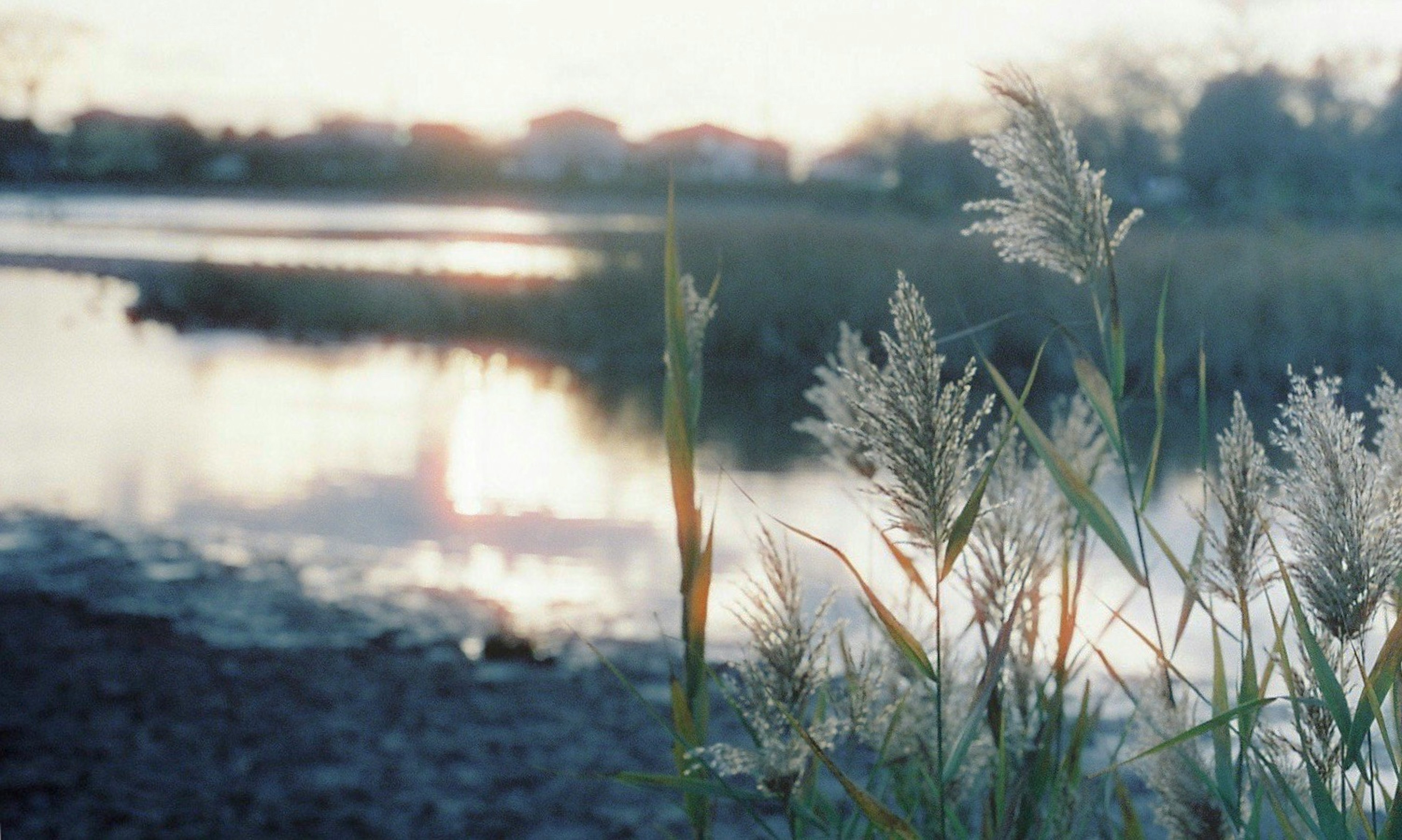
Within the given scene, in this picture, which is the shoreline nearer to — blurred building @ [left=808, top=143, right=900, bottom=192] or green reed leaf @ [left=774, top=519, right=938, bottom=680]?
green reed leaf @ [left=774, top=519, right=938, bottom=680]

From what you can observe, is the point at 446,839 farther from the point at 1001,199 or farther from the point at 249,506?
the point at 249,506

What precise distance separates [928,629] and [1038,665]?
218 mm

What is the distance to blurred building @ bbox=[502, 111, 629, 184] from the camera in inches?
3017

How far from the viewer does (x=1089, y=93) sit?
4056cm

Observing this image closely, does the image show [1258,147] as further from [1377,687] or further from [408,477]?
[1377,687]

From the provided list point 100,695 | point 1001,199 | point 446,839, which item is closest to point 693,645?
point 1001,199

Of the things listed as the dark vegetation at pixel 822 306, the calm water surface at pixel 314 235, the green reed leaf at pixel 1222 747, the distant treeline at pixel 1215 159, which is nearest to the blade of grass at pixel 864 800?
the green reed leaf at pixel 1222 747

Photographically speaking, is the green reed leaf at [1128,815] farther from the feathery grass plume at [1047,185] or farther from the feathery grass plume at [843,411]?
the feathery grass plume at [1047,185]

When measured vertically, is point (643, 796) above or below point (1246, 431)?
below

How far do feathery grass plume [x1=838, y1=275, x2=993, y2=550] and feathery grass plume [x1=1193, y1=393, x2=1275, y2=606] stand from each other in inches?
16.1

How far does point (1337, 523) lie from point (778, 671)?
→ 585 millimetres

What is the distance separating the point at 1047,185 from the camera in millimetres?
1571

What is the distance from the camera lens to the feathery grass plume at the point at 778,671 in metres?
1.54

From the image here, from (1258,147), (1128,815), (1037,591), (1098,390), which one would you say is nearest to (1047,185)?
(1098,390)
